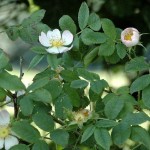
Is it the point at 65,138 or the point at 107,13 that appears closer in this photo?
the point at 65,138

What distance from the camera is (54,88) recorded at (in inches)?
40.8

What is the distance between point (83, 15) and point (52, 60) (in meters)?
0.13

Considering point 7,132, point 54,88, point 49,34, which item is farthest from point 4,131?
point 49,34

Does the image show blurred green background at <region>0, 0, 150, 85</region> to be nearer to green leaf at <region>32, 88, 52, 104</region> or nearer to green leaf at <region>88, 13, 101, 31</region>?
green leaf at <region>88, 13, 101, 31</region>

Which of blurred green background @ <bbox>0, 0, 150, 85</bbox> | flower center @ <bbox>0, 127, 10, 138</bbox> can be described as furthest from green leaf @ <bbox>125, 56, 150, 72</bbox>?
blurred green background @ <bbox>0, 0, 150, 85</bbox>

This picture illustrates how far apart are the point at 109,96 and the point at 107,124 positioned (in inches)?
3.5

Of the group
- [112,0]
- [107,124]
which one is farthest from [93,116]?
[112,0]

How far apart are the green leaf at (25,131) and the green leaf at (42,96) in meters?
0.04

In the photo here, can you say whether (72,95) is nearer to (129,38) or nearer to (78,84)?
(78,84)

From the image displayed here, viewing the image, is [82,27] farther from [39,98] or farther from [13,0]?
[13,0]

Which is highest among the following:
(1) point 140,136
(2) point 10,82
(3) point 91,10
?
(2) point 10,82

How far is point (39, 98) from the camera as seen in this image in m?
0.99

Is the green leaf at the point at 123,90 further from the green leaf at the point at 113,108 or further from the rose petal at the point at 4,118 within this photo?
the rose petal at the point at 4,118

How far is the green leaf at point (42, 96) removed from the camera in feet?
3.23
